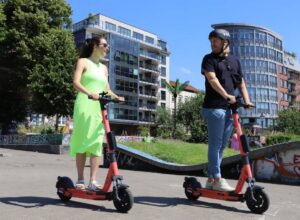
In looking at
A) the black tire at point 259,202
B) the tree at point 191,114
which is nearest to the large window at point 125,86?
the tree at point 191,114

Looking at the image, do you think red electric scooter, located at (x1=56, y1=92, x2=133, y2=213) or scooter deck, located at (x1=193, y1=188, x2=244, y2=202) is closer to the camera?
red electric scooter, located at (x1=56, y1=92, x2=133, y2=213)

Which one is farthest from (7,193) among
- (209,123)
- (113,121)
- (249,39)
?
(249,39)

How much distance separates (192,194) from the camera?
228 inches

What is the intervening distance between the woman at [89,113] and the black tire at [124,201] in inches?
19.6

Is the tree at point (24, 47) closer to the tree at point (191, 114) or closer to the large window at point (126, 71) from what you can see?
the tree at point (191, 114)

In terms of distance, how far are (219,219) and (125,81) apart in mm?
80777

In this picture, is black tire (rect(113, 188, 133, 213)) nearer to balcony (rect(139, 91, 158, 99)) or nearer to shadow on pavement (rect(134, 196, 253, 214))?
shadow on pavement (rect(134, 196, 253, 214))

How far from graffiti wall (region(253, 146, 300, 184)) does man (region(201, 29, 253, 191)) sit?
4662mm

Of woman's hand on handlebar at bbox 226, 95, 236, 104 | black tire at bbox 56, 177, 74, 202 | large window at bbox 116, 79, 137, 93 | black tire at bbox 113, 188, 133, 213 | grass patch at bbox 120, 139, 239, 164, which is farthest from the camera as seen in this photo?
large window at bbox 116, 79, 137, 93

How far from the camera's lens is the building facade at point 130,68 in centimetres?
8038

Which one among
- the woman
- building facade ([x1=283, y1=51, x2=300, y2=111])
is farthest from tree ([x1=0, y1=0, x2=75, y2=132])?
building facade ([x1=283, y1=51, x2=300, y2=111])

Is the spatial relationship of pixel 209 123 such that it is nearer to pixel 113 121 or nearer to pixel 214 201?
pixel 214 201

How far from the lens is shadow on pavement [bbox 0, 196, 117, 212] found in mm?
4974

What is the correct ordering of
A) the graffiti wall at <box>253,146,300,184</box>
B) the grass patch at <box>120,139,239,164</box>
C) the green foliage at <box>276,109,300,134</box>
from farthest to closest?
the green foliage at <box>276,109,300,134</box>
the grass patch at <box>120,139,239,164</box>
the graffiti wall at <box>253,146,300,184</box>
